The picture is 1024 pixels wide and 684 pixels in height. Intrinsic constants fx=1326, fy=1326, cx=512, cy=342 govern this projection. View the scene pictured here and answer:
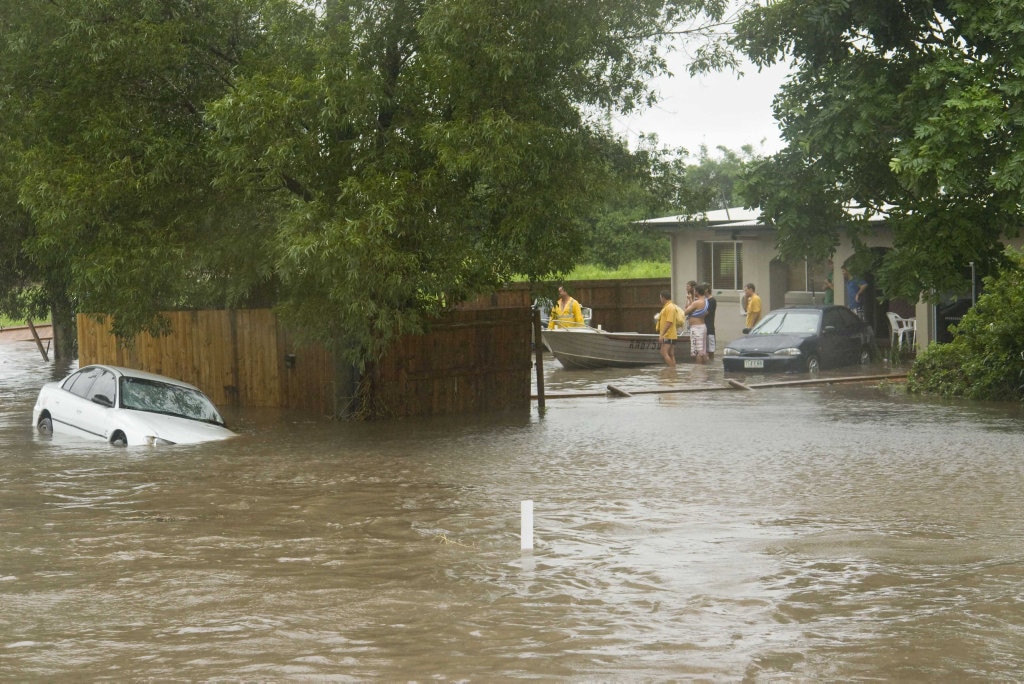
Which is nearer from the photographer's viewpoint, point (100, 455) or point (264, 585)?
point (264, 585)

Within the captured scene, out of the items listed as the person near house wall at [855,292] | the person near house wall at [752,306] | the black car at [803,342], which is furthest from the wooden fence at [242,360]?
the person near house wall at [855,292]

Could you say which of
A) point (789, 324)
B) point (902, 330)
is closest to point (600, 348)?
point (789, 324)

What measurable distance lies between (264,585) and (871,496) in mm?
6525

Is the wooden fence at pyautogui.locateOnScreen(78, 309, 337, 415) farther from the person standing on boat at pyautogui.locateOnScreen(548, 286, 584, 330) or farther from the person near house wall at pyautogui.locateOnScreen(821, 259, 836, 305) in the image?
the person near house wall at pyautogui.locateOnScreen(821, 259, 836, 305)

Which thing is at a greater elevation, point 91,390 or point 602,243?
point 602,243

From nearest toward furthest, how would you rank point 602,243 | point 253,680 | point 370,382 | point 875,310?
point 253,680
point 370,382
point 875,310
point 602,243

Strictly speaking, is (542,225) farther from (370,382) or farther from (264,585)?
(264,585)

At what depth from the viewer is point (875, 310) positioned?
3388 centimetres

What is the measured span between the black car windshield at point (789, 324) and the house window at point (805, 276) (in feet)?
19.7

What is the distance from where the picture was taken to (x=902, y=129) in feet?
76.3

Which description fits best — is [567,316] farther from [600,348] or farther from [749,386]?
[749,386]

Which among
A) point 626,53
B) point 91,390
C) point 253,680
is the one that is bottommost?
point 253,680

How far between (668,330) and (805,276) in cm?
685

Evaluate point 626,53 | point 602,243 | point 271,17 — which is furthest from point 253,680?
point 602,243
